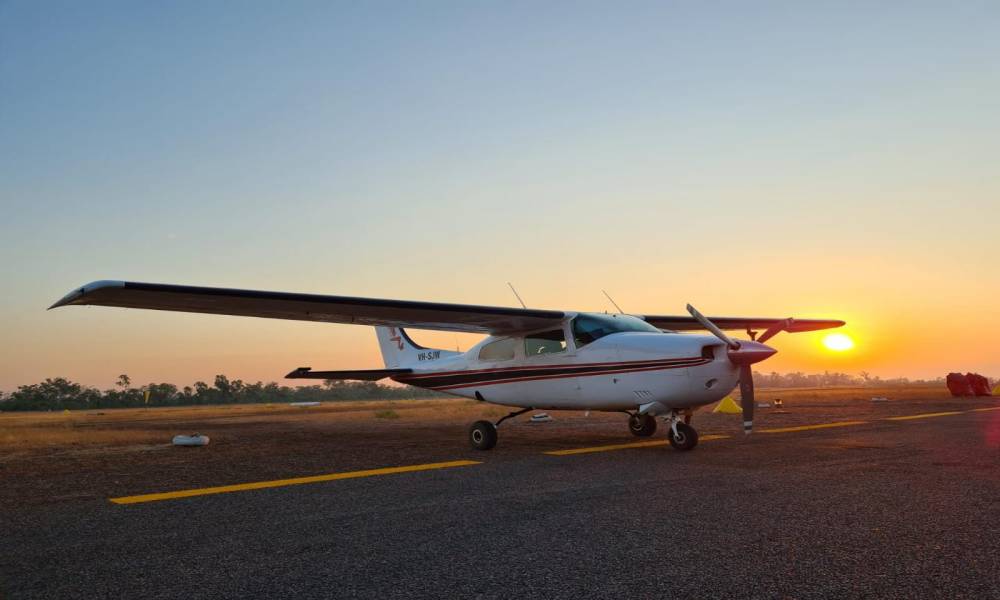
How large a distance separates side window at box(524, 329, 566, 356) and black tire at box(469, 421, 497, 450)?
1608 millimetres

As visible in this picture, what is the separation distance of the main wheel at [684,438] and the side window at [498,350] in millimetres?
3542

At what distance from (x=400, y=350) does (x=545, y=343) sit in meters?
5.60

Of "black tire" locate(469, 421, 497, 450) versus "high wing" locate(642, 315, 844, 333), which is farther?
"high wing" locate(642, 315, 844, 333)

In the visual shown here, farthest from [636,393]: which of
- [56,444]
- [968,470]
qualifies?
[56,444]

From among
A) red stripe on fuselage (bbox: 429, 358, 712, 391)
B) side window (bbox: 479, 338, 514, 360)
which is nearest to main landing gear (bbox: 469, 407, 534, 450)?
red stripe on fuselage (bbox: 429, 358, 712, 391)

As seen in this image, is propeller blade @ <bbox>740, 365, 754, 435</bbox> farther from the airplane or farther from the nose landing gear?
the nose landing gear

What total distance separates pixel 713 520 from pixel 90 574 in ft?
14.2

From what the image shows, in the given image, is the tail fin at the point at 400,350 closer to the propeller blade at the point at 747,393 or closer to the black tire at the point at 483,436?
the black tire at the point at 483,436

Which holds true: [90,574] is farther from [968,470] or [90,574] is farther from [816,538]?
[968,470]

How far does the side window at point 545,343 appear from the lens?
1148cm

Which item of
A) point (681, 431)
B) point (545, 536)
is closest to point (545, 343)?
point (681, 431)

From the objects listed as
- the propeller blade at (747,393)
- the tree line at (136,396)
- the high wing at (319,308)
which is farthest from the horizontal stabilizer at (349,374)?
the tree line at (136,396)

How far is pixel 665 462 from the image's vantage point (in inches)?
337

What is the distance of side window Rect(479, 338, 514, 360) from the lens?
40.2 feet
